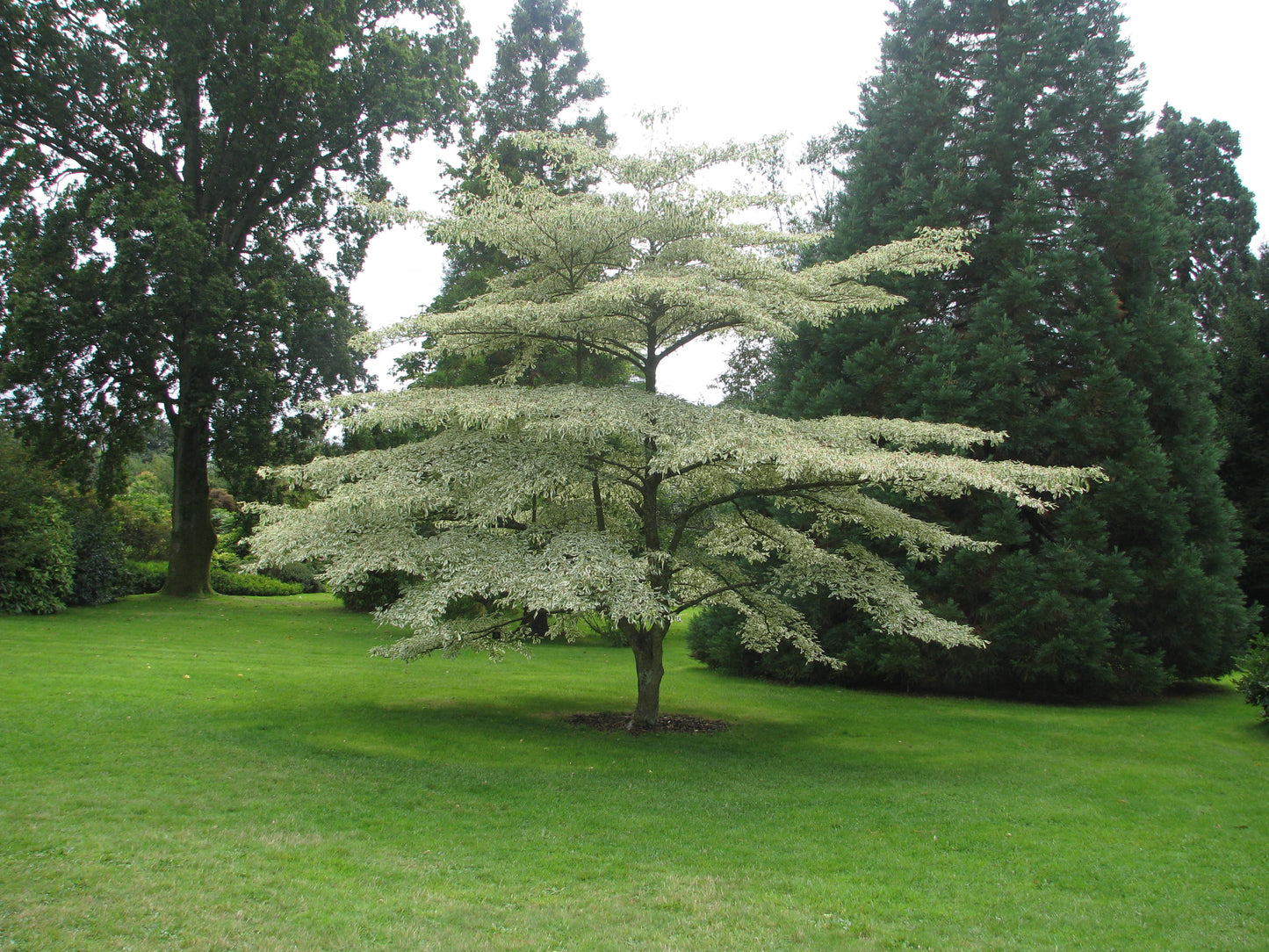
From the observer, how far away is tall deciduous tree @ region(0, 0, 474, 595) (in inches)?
709

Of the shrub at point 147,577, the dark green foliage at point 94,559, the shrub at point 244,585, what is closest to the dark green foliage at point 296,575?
the shrub at point 244,585

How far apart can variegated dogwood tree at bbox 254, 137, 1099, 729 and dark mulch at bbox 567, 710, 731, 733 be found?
0.82ft

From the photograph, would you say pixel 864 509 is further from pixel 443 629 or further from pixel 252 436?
pixel 252 436

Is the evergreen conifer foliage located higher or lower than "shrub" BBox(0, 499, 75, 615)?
higher

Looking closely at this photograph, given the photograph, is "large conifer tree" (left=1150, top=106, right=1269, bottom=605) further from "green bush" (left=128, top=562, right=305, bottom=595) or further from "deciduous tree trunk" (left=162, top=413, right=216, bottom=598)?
"green bush" (left=128, top=562, right=305, bottom=595)

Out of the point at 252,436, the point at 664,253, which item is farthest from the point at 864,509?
the point at 252,436

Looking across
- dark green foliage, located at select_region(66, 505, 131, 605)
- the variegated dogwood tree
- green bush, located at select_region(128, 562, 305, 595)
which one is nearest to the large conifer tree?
the variegated dogwood tree

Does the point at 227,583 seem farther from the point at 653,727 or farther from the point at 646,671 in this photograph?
the point at 653,727

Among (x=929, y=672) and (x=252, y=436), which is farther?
(x=252, y=436)

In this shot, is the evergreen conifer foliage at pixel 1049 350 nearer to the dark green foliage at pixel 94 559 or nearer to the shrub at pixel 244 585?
the dark green foliage at pixel 94 559

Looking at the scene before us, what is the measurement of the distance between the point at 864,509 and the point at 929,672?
5.72 meters

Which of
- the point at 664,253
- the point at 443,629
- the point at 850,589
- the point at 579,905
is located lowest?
the point at 579,905

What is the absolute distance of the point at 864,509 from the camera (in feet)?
31.3

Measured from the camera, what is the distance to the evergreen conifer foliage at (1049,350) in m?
12.9
